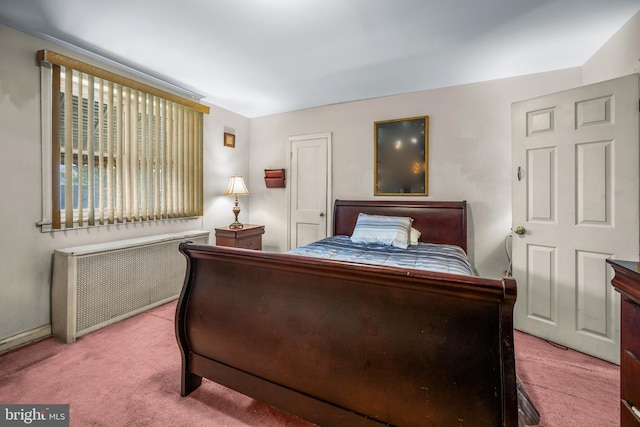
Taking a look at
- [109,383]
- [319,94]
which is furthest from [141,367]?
[319,94]

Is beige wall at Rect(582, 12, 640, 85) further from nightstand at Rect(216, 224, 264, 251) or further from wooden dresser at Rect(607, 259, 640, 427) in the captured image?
nightstand at Rect(216, 224, 264, 251)

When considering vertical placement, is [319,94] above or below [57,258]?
above

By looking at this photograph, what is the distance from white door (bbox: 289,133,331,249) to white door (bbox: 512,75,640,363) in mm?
2132

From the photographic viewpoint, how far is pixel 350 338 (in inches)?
47.3

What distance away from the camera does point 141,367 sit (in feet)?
6.23

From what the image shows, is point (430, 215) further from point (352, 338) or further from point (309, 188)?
point (352, 338)

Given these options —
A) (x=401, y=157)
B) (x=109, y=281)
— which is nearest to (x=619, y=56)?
(x=401, y=157)

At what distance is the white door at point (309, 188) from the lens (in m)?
3.82

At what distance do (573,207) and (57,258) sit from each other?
413cm

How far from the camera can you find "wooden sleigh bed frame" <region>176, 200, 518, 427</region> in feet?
3.28

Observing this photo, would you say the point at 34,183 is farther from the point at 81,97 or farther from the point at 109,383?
the point at 109,383

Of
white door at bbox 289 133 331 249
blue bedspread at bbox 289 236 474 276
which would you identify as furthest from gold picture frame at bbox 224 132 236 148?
blue bedspread at bbox 289 236 474 276

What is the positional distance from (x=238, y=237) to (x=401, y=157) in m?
2.22

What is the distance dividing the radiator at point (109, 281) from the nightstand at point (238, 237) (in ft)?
1.75
